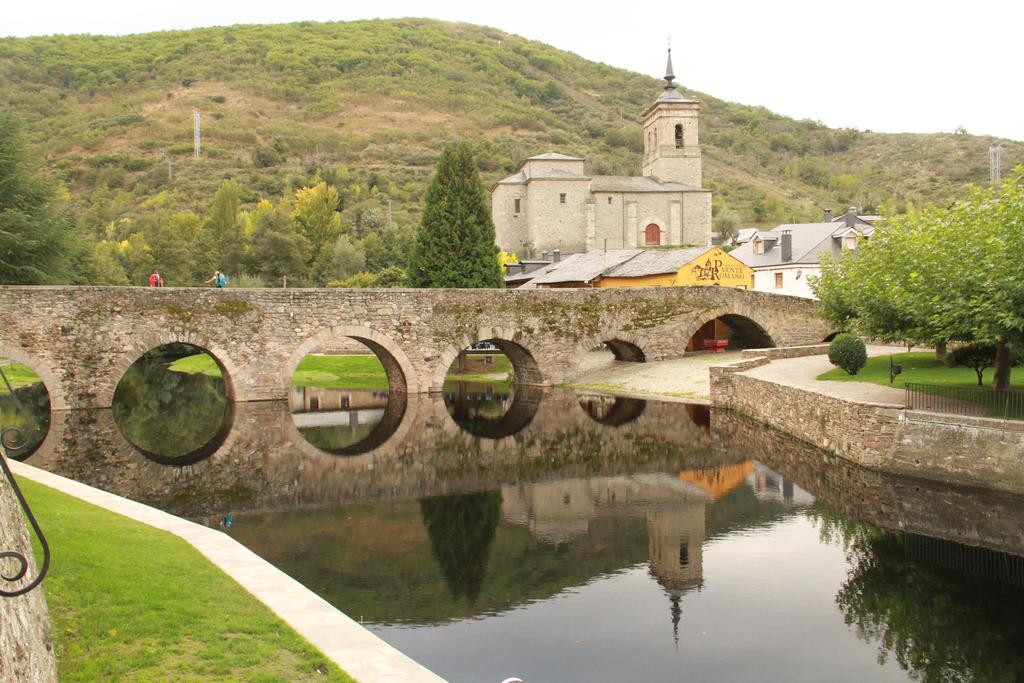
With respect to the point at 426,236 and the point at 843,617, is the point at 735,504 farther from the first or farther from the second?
the point at 426,236

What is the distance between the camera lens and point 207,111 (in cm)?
A: 12369

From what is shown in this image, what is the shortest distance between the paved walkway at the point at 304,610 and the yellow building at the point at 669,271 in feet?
100

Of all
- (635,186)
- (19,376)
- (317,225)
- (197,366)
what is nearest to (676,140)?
(635,186)

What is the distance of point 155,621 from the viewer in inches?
288

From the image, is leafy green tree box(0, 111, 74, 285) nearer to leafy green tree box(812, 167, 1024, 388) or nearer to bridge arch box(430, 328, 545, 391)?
bridge arch box(430, 328, 545, 391)

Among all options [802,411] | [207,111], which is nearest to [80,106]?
[207,111]

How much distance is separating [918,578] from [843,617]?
6.11ft

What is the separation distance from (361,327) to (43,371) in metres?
10.0

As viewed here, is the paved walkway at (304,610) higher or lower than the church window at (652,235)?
lower

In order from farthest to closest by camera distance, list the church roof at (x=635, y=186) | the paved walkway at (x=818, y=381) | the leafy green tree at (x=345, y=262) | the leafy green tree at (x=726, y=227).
A: the leafy green tree at (x=726, y=227)
the church roof at (x=635, y=186)
the leafy green tree at (x=345, y=262)
the paved walkway at (x=818, y=381)

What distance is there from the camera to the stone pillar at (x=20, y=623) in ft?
15.3

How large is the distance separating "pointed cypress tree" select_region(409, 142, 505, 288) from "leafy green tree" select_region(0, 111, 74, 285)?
1554 cm

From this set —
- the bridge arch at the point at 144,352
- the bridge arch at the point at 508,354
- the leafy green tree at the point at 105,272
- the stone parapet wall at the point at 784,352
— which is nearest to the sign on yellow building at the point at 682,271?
the stone parapet wall at the point at 784,352

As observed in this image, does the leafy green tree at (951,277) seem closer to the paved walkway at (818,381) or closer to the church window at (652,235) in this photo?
the paved walkway at (818,381)
